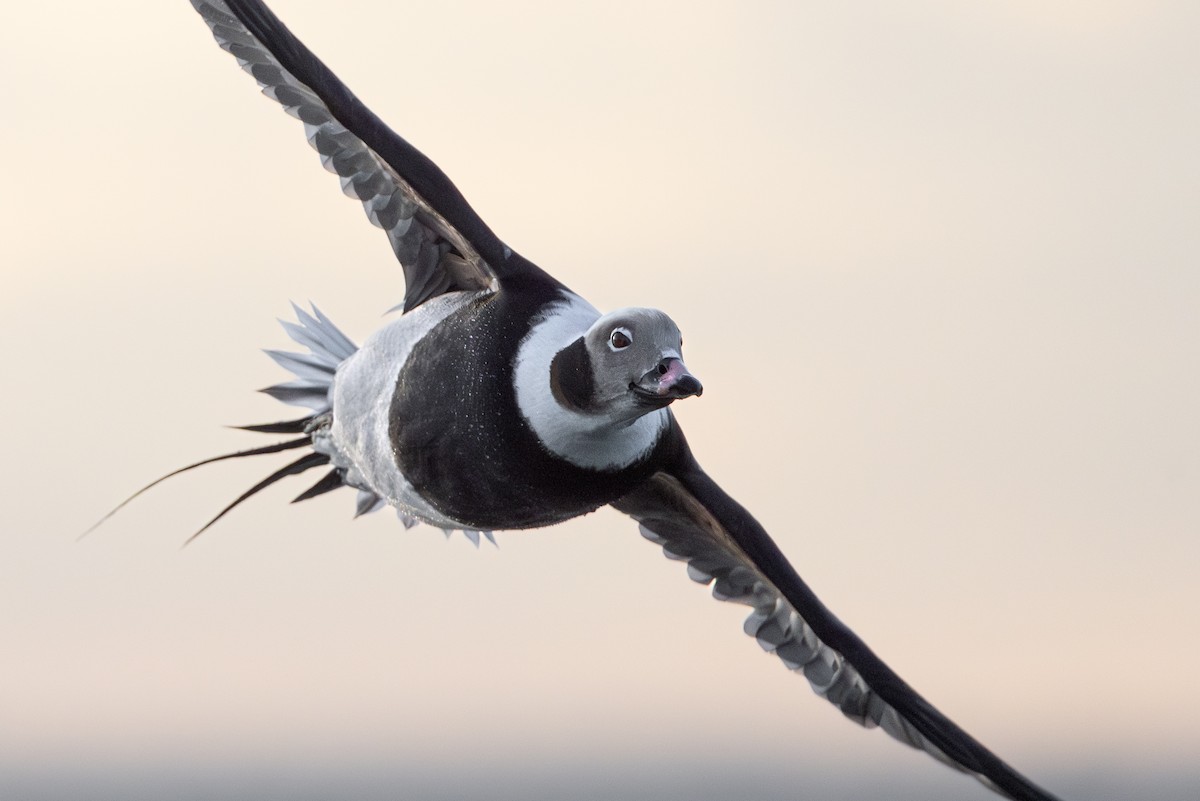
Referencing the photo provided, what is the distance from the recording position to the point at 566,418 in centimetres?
959

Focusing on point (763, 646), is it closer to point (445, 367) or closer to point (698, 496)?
point (698, 496)

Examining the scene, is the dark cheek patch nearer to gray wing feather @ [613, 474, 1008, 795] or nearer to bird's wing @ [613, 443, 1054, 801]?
bird's wing @ [613, 443, 1054, 801]

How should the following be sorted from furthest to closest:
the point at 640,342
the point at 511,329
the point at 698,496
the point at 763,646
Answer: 1. the point at 763,646
2. the point at 698,496
3. the point at 511,329
4. the point at 640,342

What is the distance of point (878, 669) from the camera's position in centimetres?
1177

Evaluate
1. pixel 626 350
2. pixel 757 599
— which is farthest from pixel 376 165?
pixel 757 599

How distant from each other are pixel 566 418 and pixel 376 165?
97.9 inches

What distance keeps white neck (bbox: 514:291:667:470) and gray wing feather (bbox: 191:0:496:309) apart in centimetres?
95

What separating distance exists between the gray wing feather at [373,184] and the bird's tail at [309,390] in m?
0.99

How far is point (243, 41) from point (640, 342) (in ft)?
11.4

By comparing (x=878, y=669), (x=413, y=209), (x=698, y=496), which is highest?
(x=413, y=209)

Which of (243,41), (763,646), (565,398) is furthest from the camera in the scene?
(763,646)

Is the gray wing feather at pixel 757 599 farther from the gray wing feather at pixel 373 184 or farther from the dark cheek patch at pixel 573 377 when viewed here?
the dark cheek patch at pixel 573 377

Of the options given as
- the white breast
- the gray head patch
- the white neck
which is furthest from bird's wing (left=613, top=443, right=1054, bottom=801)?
the gray head patch

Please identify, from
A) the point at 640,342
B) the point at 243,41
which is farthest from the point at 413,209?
the point at 640,342
